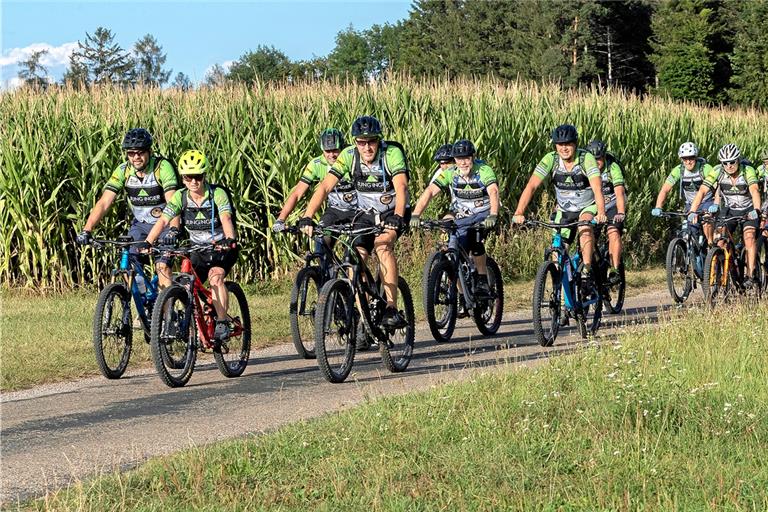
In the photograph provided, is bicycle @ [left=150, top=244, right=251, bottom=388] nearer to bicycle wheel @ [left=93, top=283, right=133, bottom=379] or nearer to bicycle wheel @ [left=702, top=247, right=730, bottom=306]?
bicycle wheel @ [left=93, top=283, right=133, bottom=379]

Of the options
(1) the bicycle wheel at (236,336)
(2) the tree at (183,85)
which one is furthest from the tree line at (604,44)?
(1) the bicycle wheel at (236,336)

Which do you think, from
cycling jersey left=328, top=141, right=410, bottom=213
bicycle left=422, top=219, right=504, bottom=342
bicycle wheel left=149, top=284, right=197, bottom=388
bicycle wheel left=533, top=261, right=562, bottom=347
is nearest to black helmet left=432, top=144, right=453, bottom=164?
bicycle left=422, top=219, right=504, bottom=342

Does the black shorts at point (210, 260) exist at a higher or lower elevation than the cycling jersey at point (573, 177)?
lower

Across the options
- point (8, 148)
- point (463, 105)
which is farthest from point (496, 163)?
point (8, 148)

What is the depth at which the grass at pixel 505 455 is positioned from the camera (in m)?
6.27

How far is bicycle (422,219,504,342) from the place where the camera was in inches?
502

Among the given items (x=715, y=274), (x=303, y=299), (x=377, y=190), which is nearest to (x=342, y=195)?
(x=377, y=190)

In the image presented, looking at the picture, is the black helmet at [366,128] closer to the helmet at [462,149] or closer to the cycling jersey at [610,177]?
the helmet at [462,149]

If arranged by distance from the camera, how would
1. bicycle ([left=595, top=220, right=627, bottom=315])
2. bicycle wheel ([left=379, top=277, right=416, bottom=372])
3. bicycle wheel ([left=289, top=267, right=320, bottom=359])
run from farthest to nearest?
bicycle ([left=595, top=220, right=627, bottom=315]) → bicycle wheel ([left=289, top=267, right=320, bottom=359]) → bicycle wheel ([left=379, top=277, right=416, bottom=372])

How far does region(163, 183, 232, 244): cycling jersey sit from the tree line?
2307 inches

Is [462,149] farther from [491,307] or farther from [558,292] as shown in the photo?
[558,292]

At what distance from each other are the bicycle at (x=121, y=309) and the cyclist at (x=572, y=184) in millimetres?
3995

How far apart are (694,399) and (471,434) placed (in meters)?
1.66

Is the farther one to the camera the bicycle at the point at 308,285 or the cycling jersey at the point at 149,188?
the cycling jersey at the point at 149,188
